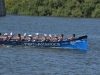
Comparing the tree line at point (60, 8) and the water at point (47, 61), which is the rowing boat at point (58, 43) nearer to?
the water at point (47, 61)

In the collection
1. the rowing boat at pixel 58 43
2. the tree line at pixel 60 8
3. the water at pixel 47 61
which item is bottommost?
the water at pixel 47 61

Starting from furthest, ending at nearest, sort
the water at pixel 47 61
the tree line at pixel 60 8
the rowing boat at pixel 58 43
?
the tree line at pixel 60 8 → the rowing boat at pixel 58 43 → the water at pixel 47 61

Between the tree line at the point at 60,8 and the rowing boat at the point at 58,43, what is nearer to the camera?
the rowing boat at the point at 58,43

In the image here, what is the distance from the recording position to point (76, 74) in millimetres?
29078

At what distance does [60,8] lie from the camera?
120188 mm

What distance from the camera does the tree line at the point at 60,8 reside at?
384 feet

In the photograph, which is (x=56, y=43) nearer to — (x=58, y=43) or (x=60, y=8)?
(x=58, y=43)

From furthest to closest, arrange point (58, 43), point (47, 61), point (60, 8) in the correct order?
point (60, 8)
point (58, 43)
point (47, 61)

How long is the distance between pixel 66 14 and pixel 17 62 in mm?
87578

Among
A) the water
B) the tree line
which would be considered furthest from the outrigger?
the tree line

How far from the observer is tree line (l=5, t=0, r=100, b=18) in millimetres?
116938

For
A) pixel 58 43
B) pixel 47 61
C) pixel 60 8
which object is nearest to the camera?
pixel 47 61

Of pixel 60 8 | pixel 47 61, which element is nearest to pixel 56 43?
pixel 47 61

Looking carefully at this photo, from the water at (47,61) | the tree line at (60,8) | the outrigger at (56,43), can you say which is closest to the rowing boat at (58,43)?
the outrigger at (56,43)
